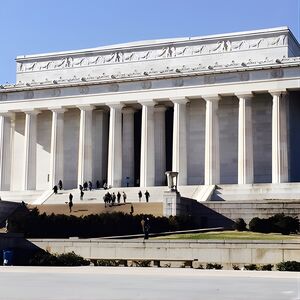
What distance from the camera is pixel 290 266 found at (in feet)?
102

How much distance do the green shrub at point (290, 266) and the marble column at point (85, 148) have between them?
44.8 m

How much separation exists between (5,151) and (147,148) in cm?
1805

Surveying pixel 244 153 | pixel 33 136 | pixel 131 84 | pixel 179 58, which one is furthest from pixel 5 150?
pixel 244 153

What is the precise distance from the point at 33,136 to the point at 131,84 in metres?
13.9

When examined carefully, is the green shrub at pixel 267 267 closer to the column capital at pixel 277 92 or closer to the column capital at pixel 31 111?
the column capital at pixel 277 92

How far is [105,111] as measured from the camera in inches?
3098

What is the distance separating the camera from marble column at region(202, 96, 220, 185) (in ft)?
227

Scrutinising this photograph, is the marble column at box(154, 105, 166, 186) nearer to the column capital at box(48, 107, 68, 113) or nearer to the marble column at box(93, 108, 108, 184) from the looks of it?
the marble column at box(93, 108, 108, 184)

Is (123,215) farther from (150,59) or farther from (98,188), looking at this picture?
(150,59)

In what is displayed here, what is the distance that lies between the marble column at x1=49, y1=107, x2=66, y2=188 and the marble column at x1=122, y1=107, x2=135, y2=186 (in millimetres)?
7140

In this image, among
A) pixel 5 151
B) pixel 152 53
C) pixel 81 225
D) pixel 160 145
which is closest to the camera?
pixel 81 225

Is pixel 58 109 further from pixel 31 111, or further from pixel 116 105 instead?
pixel 116 105

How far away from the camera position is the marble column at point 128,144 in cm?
7606

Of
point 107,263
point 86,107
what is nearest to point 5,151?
point 86,107
